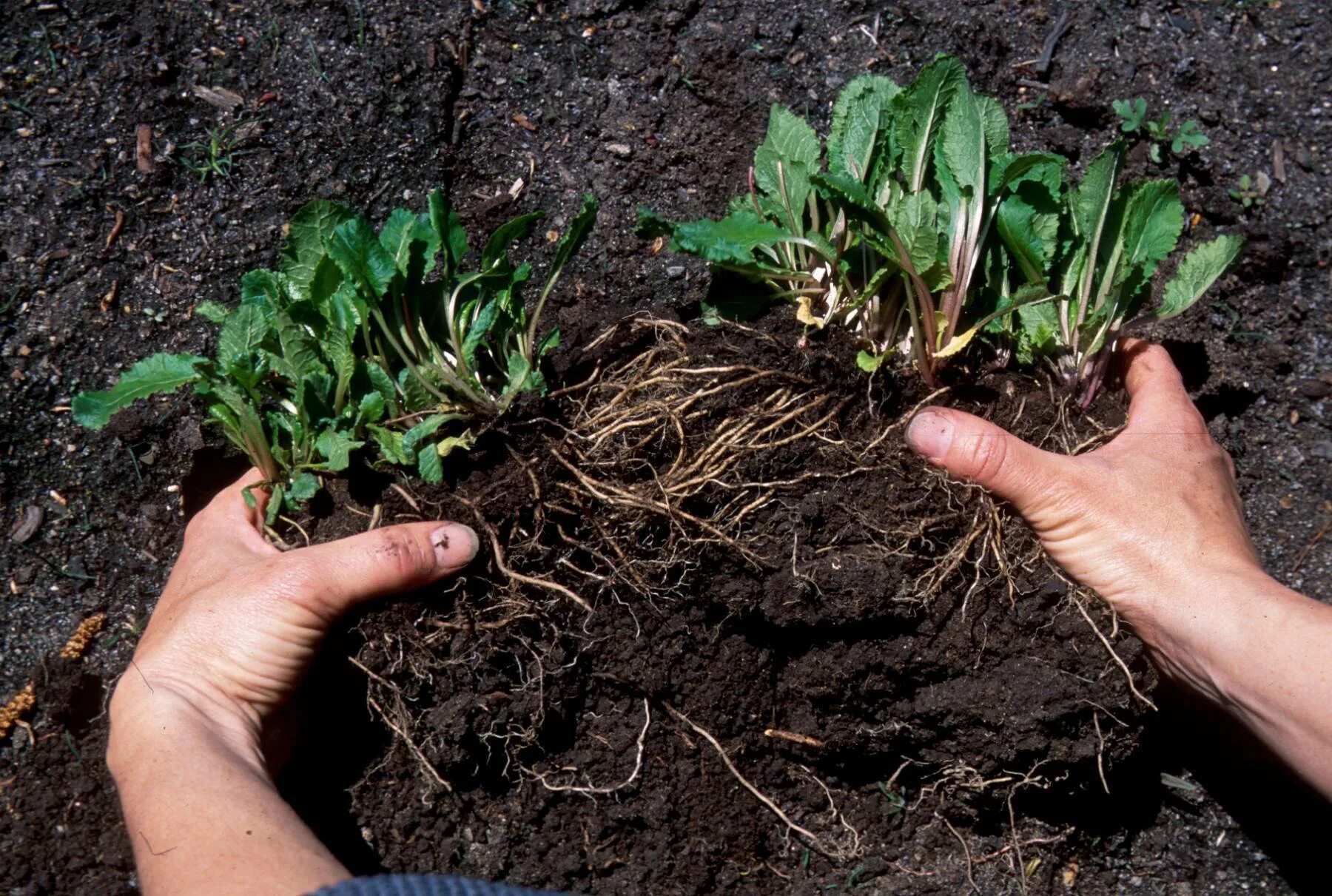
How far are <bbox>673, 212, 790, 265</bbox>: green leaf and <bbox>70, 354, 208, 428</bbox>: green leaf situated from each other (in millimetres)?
818

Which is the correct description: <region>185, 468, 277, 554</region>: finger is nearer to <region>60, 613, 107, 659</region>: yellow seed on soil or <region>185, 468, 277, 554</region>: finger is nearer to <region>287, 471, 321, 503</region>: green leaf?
<region>287, 471, 321, 503</region>: green leaf

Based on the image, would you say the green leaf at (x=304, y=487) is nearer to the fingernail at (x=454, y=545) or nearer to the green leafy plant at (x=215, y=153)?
the fingernail at (x=454, y=545)

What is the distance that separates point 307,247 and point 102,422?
1.43 ft

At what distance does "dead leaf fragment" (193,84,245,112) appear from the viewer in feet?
6.63

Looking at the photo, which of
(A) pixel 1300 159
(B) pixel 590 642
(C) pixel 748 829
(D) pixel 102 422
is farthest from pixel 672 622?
(A) pixel 1300 159

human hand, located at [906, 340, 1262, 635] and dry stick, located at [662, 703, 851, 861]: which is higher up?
human hand, located at [906, 340, 1262, 635]

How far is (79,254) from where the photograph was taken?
198 centimetres

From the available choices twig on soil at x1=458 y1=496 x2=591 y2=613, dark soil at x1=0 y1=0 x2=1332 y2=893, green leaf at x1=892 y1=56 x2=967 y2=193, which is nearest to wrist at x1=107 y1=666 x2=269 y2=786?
dark soil at x1=0 y1=0 x2=1332 y2=893

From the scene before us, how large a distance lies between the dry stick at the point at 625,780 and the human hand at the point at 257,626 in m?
0.46

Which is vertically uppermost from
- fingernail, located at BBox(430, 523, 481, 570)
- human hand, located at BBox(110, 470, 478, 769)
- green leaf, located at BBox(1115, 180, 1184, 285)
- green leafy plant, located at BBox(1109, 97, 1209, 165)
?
green leafy plant, located at BBox(1109, 97, 1209, 165)

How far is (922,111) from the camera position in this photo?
1.64 m

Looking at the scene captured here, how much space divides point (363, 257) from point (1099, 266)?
1267mm

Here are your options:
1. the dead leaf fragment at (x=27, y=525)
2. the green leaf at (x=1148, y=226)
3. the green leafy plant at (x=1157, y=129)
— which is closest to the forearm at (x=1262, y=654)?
the green leaf at (x=1148, y=226)

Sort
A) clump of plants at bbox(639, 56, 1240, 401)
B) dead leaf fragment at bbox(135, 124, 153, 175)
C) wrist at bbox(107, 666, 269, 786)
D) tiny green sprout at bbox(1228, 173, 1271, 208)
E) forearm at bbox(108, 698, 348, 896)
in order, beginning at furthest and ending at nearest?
tiny green sprout at bbox(1228, 173, 1271, 208)
dead leaf fragment at bbox(135, 124, 153, 175)
clump of plants at bbox(639, 56, 1240, 401)
wrist at bbox(107, 666, 269, 786)
forearm at bbox(108, 698, 348, 896)
